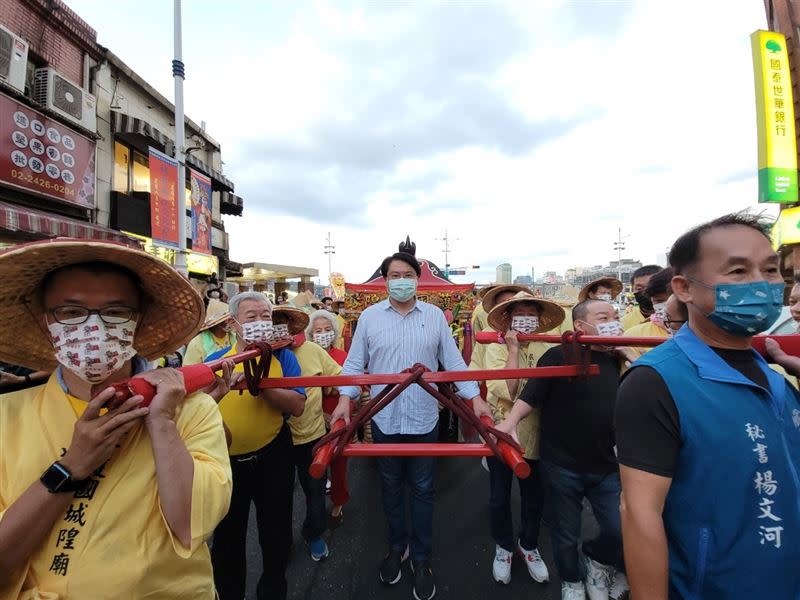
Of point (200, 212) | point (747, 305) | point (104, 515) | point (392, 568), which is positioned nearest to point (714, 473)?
point (747, 305)

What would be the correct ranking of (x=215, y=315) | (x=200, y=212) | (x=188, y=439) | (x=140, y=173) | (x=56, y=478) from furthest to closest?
(x=200, y=212) < (x=140, y=173) < (x=215, y=315) < (x=188, y=439) < (x=56, y=478)

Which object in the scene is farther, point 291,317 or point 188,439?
point 291,317

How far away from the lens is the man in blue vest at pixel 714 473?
1.09 metres

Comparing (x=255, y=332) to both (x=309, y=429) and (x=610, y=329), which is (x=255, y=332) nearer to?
(x=309, y=429)

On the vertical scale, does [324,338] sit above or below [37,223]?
below

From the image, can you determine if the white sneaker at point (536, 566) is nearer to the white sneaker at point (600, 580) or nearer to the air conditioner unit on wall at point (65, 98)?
the white sneaker at point (600, 580)

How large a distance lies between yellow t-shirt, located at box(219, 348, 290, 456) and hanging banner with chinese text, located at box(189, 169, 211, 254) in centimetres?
1267

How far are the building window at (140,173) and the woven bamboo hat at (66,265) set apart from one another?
1264cm

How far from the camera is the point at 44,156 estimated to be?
822cm

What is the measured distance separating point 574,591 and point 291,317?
2.64 meters

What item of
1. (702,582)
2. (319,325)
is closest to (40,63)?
(319,325)

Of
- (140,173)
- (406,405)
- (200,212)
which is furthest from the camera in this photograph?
(200,212)

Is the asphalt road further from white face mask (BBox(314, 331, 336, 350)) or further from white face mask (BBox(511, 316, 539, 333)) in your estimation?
white face mask (BBox(511, 316, 539, 333))

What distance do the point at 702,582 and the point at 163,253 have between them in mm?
14242
